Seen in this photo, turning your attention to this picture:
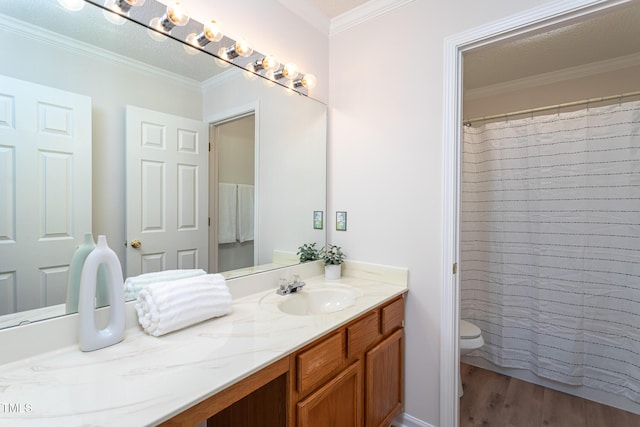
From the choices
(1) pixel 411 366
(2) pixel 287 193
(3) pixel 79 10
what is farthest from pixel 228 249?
(1) pixel 411 366

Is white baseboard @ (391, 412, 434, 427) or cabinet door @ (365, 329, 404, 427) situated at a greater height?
cabinet door @ (365, 329, 404, 427)

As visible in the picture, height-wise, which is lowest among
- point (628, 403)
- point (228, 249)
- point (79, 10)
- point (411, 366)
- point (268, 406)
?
point (628, 403)

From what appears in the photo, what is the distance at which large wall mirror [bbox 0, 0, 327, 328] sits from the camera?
3.01 ft

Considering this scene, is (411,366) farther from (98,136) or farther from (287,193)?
(98,136)

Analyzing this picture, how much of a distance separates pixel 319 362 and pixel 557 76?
290cm

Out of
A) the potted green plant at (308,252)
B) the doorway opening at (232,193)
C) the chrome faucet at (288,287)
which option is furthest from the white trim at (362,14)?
the chrome faucet at (288,287)

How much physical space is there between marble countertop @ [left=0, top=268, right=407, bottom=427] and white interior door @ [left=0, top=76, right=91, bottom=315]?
0.23m

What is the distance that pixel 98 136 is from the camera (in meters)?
1.08

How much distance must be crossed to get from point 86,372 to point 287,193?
4.14 feet

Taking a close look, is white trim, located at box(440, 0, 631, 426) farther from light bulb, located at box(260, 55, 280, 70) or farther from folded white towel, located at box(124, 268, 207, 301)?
folded white towel, located at box(124, 268, 207, 301)

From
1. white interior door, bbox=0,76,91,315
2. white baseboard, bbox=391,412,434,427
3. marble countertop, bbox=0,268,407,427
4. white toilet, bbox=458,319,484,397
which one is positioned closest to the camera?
marble countertop, bbox=0,268,407,427

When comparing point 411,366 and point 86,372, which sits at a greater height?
point 86,372

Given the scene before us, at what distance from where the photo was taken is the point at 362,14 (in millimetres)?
1842

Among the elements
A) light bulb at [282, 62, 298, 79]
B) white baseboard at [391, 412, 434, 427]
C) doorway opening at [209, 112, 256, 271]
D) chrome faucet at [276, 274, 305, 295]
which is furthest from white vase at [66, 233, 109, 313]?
white baseboard at [391, 412, 434, 427]
